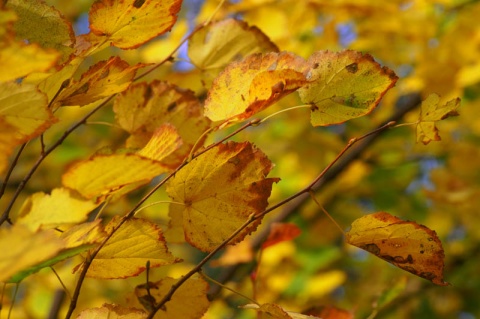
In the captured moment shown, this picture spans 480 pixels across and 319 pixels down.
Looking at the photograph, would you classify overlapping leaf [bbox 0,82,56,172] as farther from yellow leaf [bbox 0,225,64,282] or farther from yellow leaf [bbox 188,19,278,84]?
yellow leaf [bbox 188,19,278,84]

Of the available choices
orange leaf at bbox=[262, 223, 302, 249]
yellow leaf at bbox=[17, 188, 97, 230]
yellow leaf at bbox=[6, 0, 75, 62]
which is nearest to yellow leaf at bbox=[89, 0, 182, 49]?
yellow leaf at bbox=[6, 0, 75, 62]

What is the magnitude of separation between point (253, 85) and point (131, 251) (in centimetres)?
12

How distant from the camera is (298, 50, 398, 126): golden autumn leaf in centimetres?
36

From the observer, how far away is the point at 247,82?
1.20 ft

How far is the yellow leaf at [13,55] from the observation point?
270mm

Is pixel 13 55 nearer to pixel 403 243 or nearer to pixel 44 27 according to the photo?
pixel 44 27

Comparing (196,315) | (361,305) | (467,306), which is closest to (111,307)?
(196,315)

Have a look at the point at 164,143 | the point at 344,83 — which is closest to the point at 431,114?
the point at 344,83

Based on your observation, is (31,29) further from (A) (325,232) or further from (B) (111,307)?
(A) (325,232)

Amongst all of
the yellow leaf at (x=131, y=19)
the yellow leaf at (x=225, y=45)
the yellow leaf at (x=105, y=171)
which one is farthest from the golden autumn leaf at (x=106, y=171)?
the yellow leaf at (x=225, y=45)

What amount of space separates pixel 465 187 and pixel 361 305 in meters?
0.33

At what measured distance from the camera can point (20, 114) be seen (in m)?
0.30

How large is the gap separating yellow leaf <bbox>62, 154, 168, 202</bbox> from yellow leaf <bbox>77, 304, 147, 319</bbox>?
83mm

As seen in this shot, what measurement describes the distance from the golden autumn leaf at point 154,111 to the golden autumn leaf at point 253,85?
9 centimetres
